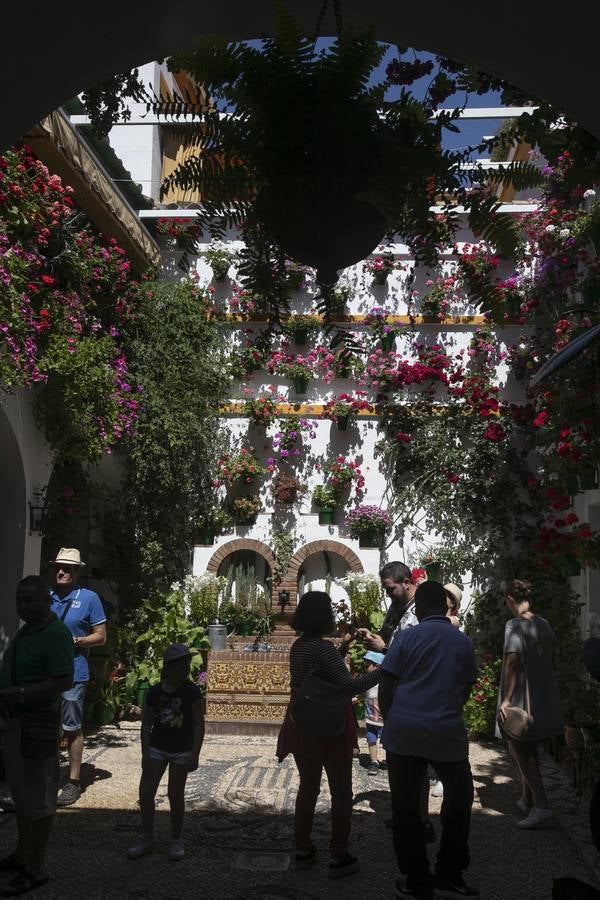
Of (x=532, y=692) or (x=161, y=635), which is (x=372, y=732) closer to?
(x=532, y=692)

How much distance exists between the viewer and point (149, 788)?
15.9 ft

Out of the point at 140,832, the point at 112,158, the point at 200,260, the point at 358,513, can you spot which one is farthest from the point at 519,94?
the point at 200,260

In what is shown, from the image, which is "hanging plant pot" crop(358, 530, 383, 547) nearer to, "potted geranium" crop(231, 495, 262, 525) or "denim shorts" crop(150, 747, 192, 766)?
"potted geranium" crop(231, 495, 262, 525)

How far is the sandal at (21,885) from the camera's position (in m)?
4.30

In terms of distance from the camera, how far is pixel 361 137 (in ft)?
7.84

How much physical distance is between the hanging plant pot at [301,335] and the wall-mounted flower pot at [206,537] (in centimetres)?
240

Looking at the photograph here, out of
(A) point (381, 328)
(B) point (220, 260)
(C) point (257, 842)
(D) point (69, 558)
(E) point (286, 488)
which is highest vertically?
(B) point (220, 260)

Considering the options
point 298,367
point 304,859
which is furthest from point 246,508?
point 304,859

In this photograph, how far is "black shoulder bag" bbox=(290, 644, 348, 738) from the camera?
15.1 ft

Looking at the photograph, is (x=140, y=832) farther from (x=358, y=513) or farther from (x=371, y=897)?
(x=358, y=513)

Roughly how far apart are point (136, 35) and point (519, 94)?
5.36 ft

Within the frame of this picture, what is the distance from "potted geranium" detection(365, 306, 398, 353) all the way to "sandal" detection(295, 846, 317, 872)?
6640mm

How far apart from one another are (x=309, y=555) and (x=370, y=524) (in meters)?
0.80

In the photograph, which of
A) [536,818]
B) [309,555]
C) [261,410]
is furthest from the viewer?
[261,410]
